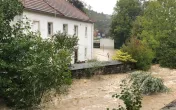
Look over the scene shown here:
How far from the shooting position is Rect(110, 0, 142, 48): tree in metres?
54.0

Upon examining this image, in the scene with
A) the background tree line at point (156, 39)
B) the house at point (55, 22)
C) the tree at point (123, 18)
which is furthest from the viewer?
the tree at point (123, 18)

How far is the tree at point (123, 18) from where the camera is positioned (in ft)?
177

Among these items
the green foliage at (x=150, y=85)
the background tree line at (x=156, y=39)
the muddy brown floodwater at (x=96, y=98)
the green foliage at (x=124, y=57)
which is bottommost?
the muddy brown floodwater at (x=96, y=98)

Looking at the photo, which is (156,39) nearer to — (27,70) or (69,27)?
(69,27)

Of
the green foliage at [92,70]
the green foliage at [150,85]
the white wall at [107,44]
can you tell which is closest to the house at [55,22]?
the green foliage at [92,70]

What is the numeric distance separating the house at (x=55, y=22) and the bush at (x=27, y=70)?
5223mm

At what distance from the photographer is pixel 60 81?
1048cm

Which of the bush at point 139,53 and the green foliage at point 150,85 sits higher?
the bush at point 139,53

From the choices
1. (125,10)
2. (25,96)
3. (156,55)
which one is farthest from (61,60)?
(125,10)

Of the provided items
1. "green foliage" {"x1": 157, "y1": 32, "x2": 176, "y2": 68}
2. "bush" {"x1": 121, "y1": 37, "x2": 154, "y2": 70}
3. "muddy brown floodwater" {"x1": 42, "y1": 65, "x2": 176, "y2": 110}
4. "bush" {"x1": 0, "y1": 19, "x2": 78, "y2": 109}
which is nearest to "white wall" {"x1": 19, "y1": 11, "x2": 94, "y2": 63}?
"muddy brown floodwater" {"x1": 42, "y1": 65, "x2": 176, "y2": 110}

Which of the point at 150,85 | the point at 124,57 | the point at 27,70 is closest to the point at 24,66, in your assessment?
the point at 27,70

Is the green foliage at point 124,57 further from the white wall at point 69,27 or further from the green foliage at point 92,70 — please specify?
the white wall at point 69,27

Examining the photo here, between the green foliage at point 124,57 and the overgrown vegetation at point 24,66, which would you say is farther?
the green foliage at point 124,57

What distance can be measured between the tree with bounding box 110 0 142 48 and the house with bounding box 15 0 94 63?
23.0 meters
